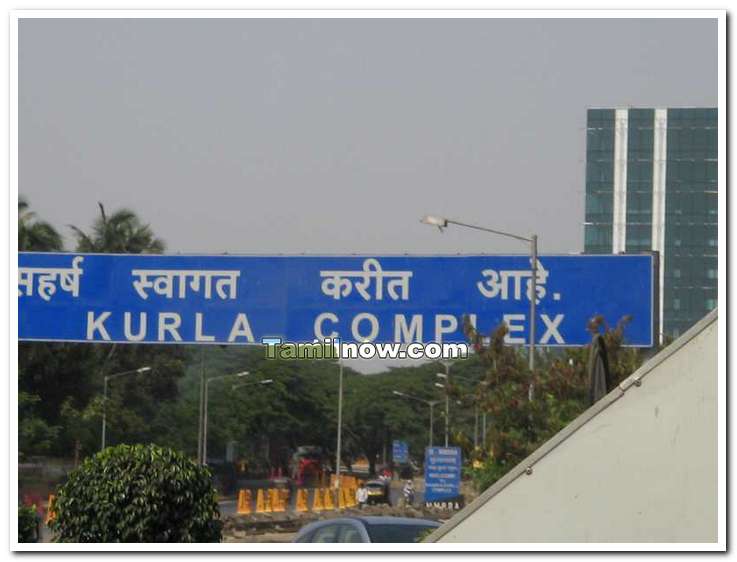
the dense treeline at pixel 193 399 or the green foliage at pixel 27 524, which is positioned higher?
the green foliage at pixel 27 524

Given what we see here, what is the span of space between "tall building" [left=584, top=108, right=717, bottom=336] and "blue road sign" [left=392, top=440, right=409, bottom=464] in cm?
4096

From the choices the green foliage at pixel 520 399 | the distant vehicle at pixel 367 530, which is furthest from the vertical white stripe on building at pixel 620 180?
the distant vehicle at pixel 367 530

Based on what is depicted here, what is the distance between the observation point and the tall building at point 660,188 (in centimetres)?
9288

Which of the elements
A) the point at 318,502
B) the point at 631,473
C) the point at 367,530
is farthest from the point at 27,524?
the point at 318,502

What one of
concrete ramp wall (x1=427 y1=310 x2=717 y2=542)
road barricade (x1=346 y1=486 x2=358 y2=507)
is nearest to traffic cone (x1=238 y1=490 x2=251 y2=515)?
road barricade (x1=346 y1=486 x2=358 y2=507)

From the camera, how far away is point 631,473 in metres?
7.59

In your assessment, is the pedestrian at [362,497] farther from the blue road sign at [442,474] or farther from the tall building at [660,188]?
the tall building at [660,188]

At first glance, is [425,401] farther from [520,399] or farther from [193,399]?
[520,399]

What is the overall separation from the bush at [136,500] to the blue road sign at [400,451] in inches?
1789

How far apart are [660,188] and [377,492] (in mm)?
60057

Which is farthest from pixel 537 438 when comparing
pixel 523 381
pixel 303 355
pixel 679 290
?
pixel 679 290

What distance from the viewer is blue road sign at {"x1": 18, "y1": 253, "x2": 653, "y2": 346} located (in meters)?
17.1

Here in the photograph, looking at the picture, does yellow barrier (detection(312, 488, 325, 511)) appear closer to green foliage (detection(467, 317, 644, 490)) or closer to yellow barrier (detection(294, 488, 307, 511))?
yellow barrier (detection(294, 488, 307, 511))
